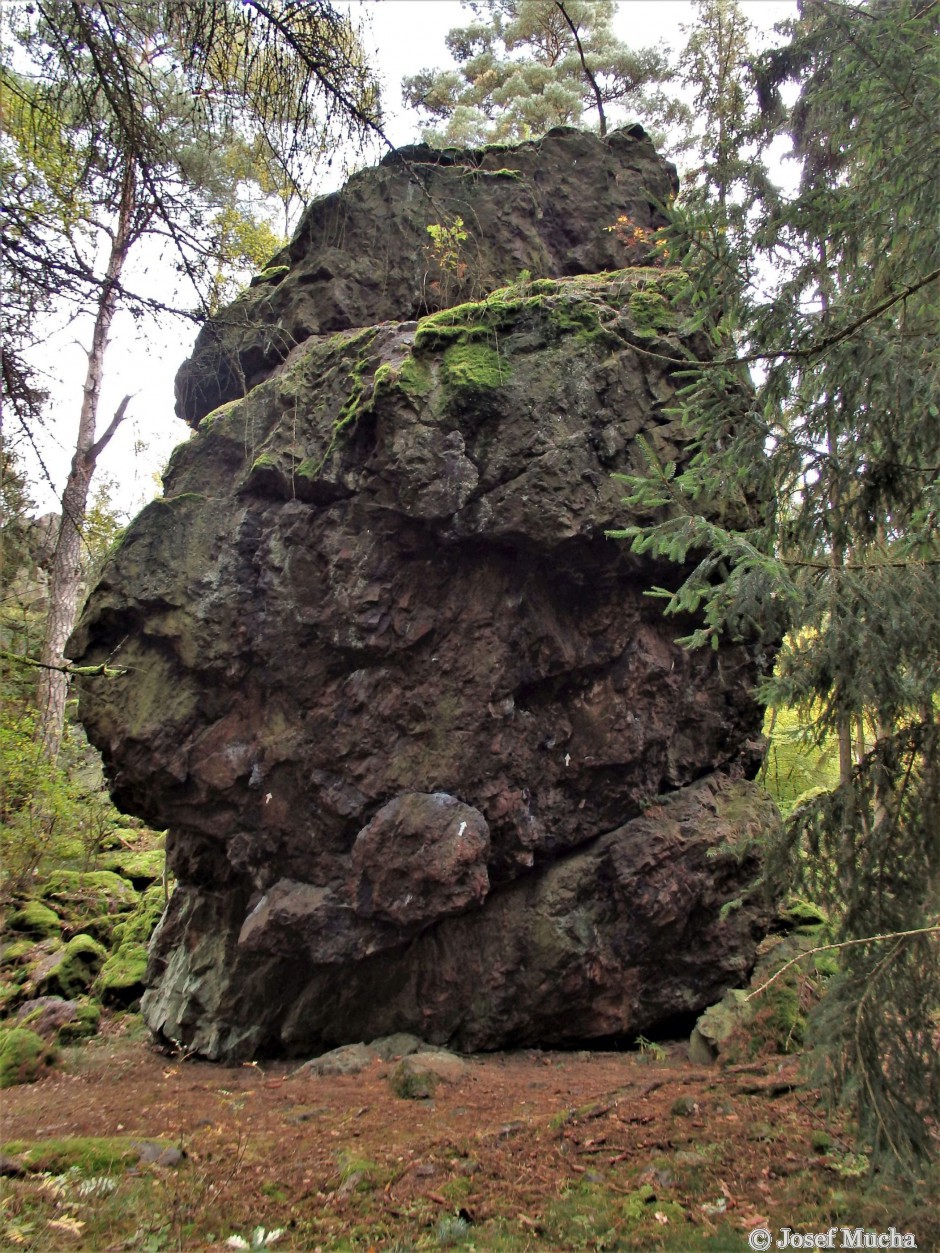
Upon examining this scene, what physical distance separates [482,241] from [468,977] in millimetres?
7891

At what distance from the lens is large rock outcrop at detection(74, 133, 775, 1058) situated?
7.27m

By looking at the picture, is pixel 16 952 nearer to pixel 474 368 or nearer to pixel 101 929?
pixel 101 929

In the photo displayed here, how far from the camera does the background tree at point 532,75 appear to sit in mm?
11648

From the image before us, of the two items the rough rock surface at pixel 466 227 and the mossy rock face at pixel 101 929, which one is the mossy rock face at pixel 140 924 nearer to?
the mossy rock face at pixel 101 929

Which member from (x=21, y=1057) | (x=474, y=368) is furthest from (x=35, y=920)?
(x=474, y=368)

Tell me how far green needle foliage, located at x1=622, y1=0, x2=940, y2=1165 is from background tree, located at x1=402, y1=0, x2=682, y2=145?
332 inches

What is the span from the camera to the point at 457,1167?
4.69m

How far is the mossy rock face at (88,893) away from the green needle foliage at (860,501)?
10.6 metres

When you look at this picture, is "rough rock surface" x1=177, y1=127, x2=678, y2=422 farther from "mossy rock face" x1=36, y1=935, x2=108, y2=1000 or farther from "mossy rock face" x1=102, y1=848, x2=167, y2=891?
"mossy rock face" x1=102, y1=848, x2=167, y2=891

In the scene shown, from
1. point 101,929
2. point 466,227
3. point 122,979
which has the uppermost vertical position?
point 466,227

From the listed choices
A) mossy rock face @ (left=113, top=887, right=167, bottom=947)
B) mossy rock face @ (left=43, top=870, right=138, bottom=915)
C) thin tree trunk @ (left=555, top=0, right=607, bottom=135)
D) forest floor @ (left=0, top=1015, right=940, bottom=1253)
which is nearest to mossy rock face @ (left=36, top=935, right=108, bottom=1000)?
mossy rock face @ (left=113, top=887, right=167, bottom=947)

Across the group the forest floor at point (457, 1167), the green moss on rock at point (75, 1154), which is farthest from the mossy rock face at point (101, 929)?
the green moss on rock at point (75, 1154)

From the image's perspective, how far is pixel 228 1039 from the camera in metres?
7.59

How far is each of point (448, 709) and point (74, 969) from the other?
20.7 ft
